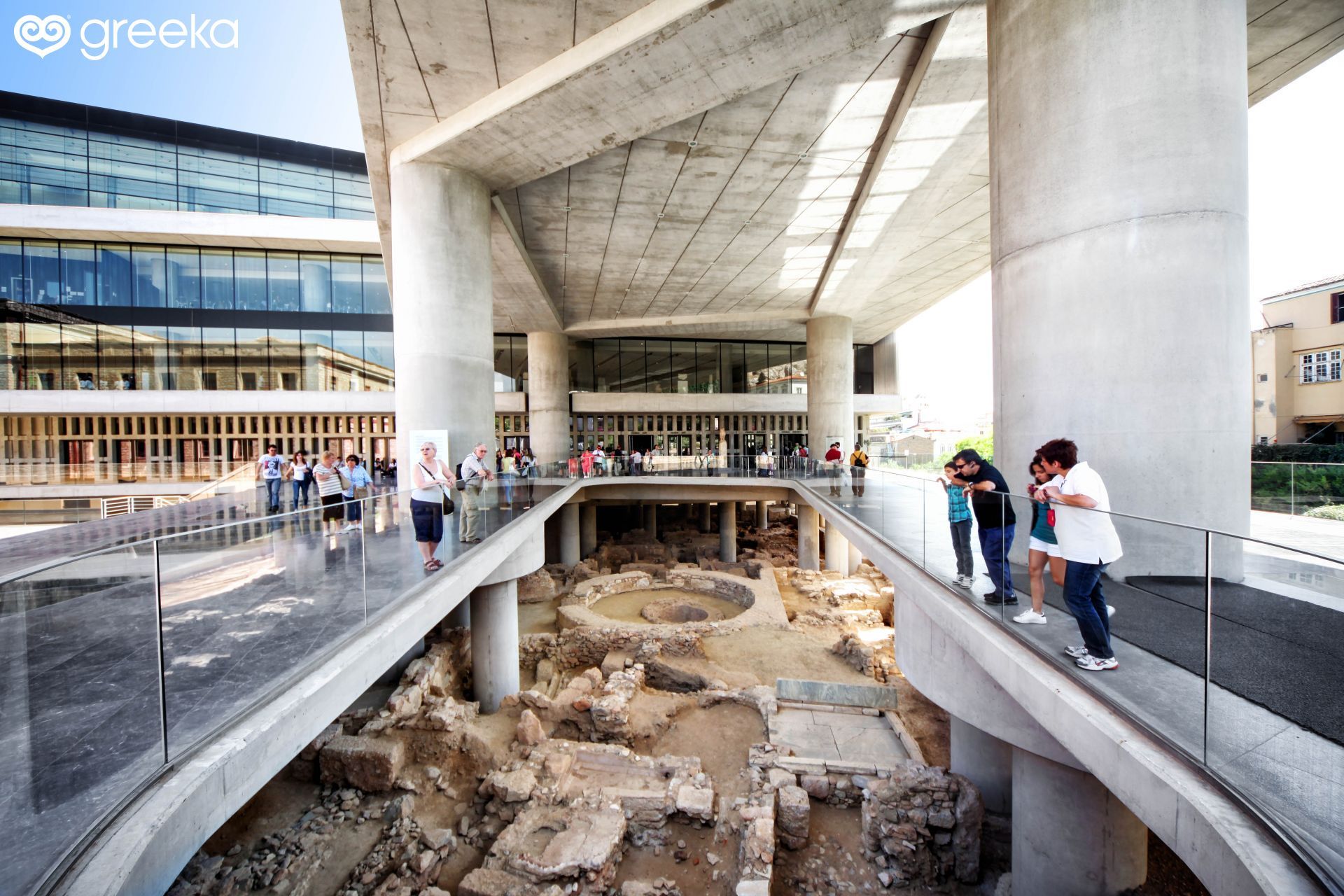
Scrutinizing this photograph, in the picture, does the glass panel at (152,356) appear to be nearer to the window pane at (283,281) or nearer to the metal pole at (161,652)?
the window pane at (283,281)

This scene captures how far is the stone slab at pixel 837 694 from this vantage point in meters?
9.95

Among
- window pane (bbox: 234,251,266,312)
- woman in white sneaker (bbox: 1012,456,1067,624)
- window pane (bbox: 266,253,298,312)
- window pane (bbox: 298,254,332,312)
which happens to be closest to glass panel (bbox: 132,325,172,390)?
window pane (bbox: 234,251,266,312)

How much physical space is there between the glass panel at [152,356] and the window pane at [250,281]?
3.65 m

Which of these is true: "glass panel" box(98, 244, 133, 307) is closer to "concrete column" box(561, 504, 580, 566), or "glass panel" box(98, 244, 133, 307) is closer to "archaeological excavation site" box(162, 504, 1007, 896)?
"concrete column" box(561, 504, 580, 566)

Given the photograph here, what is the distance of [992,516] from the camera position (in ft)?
15.6

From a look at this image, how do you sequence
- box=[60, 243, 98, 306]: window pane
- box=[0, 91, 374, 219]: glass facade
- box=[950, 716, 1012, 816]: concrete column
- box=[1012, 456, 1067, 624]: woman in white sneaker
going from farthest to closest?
1. box=[60, 243, 98, 306]: window pane
2. box=[0, 91, 374, 219]: glass facade
3. box=[950, 716, 1012, 816]: concrete column
4. box=[1012, 456, 1067, 624]: woman in white sneaker

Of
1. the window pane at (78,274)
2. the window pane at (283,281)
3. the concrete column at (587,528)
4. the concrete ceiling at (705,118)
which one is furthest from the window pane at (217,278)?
the concrete column at (587,528)

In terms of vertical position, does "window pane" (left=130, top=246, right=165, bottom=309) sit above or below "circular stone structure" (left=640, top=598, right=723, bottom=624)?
above

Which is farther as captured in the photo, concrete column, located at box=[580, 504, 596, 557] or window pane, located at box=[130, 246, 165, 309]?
window pane, located at box=[130, 246, 165, 309]

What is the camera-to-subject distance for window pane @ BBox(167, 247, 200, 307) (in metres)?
26.2

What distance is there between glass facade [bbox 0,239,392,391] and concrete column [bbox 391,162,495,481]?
19920 millimetres

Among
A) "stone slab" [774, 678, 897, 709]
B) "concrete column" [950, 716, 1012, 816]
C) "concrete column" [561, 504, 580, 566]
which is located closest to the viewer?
"concrete column" [950, 716, 1012, 816]

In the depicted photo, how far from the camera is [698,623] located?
13789mm

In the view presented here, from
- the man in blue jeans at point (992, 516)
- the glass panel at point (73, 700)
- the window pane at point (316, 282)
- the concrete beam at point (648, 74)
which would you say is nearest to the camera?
the glass panel at point (73, 700)
